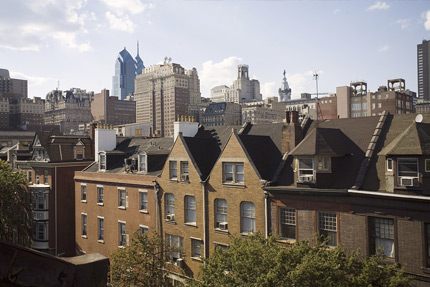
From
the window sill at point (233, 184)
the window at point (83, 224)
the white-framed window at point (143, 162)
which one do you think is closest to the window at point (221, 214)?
the window sill at point (233, 184)

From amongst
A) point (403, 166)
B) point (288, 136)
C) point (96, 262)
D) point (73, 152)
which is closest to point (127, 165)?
point (73, 152)

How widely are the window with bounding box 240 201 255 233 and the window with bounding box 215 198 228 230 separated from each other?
5.02 feet

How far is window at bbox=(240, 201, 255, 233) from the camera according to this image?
2825cm

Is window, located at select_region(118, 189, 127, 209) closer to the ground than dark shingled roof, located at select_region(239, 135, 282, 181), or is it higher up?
closer to the ground

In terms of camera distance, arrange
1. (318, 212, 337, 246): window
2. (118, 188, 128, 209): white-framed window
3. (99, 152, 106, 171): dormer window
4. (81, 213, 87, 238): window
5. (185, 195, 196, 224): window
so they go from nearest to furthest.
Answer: (318, 212, 337, 246): window
(185, 195, 196, 224): window
(118, 188, 128, 209): white-framed window
(99, 152, 106, 171): dormer window
(81, 213, 87, 238): window

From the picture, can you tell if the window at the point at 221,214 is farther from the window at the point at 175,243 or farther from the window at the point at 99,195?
the window at the point at 99,195

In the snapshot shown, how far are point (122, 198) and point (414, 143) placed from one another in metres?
27.2

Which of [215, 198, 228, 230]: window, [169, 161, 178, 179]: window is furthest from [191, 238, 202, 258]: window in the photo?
[169, 161, 178, 179]: window

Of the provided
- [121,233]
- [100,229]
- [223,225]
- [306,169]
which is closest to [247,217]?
[223,225]

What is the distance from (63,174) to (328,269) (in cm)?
3836

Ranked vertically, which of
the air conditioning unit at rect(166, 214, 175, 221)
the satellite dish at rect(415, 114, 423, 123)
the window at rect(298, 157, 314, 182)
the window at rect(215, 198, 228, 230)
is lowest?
the air conditioning unit at rect(166, 214, 175, 221)

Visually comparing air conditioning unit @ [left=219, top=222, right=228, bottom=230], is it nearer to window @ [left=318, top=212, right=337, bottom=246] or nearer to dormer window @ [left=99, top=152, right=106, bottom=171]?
window @ [left=318, top=212, right=337, bottom=246]

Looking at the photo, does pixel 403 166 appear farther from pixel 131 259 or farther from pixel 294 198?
pixel 131 259

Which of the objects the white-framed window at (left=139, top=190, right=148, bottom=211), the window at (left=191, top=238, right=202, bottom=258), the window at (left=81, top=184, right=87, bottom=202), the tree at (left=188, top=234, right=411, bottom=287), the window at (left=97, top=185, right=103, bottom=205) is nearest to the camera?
the tree at (left=188, top=234, right=411, bottom=287)
